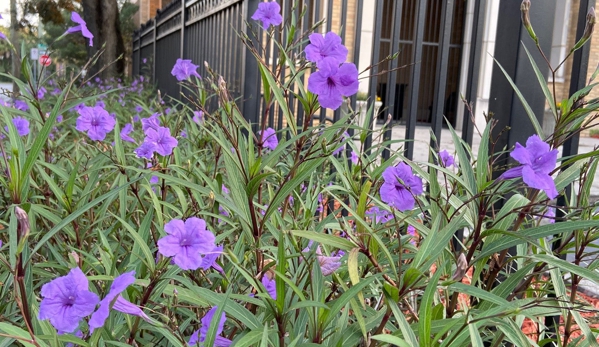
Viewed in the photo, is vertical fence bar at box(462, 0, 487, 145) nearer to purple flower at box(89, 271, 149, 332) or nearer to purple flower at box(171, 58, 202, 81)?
purple flower at box(171, 58, 202, 81)

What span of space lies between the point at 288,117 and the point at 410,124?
0.99m

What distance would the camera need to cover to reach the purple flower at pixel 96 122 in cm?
145

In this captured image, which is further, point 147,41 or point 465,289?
point 147,41

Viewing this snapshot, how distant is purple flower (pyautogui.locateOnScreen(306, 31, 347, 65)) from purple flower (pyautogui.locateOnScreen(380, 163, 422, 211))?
19 centimetres

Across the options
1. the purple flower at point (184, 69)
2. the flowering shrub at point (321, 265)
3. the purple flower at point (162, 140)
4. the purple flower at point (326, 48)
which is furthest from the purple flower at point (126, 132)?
the purple flower at point (326, 48)

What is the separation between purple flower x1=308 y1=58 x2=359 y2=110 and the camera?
0.81 meters

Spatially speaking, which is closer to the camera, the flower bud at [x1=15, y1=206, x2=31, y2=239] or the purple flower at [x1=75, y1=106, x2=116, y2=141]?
the flower bud at [x1=15, y1=206, x2=31, y2=239]

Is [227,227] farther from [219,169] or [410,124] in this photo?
[410,124]

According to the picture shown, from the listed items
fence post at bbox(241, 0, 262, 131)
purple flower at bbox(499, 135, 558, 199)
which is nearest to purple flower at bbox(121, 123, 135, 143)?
fence post at bbox(241, 0, 262, 131)

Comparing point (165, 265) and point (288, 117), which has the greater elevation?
point (288, 117)

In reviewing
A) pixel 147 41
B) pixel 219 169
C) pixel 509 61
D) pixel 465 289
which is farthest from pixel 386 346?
pixel 147 41

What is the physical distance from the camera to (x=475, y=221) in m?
0.80

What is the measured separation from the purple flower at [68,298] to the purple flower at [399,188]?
0.41 metres

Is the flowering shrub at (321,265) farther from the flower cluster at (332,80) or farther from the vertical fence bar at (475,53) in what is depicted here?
the vertical fence bar at (475,53)
